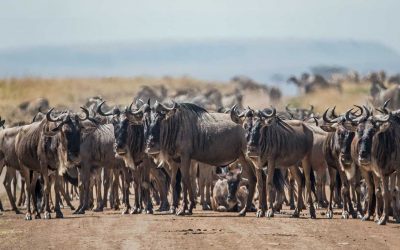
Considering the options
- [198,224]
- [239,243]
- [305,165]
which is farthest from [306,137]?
[239,243]

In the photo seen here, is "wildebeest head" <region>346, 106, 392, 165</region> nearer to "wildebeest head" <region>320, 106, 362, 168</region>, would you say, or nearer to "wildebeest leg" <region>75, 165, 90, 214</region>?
"wildebeest head" <region>320, 106, 362, 168</region>

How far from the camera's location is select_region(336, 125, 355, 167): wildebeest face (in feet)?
71.3

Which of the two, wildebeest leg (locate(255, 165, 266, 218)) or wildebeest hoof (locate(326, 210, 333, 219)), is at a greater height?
wildebeest leg (locate(255, 165, 266, 218))

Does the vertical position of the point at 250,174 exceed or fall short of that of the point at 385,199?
it exceeds it

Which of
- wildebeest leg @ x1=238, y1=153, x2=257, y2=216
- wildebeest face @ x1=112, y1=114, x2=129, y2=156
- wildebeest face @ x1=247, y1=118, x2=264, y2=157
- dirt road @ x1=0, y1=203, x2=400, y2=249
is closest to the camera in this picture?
dirt road @ x1=0, y1=203, x2=400, y2=249

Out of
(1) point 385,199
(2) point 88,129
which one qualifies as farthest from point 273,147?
(2) point 88,129

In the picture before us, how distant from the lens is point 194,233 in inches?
706

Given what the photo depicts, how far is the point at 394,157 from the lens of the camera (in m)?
20.3

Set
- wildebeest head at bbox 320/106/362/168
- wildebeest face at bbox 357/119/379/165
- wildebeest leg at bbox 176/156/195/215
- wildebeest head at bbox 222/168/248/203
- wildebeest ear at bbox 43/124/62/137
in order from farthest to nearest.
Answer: wildebeest head at bbox 222/168/248/203, wildebeest leg at bbox 176/156/195/215, wildebeest ear at bbox 43/124/62/137, wildebeest head at bbox 320/106/362/168, wildebeest face at bbox 357/119/379/165

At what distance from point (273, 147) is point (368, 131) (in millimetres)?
2466

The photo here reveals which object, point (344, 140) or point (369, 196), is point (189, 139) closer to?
point (344, 140)

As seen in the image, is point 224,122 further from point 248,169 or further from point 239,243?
point 239,243

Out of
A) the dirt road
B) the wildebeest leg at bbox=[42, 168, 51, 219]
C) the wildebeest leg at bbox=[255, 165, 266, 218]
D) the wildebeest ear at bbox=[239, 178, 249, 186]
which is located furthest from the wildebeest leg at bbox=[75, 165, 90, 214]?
the wildebeest leg at bbox=[255, 165, 266, 218]

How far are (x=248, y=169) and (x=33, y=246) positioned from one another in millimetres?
7241
